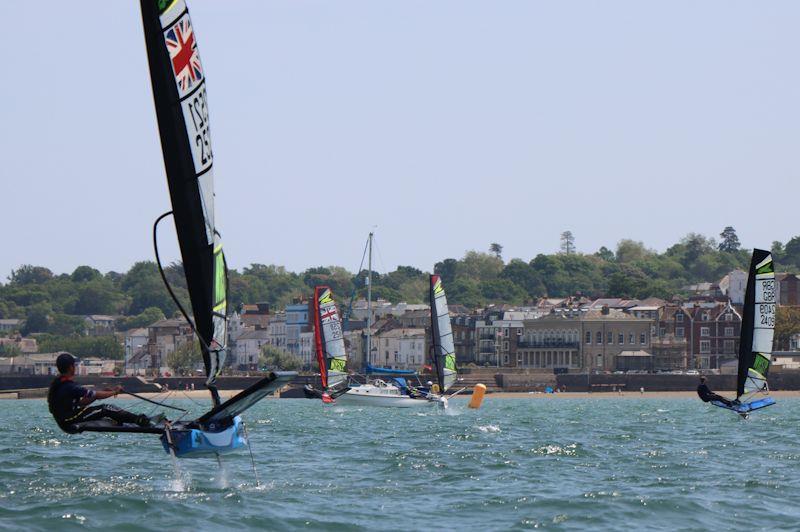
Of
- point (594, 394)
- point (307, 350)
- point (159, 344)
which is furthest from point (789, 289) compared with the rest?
point (159, 344)

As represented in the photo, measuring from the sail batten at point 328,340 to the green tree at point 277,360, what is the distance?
65846 mm

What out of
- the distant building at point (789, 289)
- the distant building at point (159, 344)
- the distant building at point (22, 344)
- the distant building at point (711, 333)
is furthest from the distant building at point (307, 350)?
the distant building at point (22, 344)

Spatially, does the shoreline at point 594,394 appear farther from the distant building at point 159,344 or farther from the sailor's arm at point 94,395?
the sailor's arm at point 94,395

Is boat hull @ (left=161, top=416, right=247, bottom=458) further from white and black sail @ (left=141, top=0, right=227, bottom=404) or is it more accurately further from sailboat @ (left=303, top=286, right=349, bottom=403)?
sailboat @ (left=303, top=286, right=349, bottom=403)

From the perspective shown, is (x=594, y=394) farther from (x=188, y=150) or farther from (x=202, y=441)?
(x=188, y=150)

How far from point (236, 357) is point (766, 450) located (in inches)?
4870

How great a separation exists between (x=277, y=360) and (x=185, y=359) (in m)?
8.21

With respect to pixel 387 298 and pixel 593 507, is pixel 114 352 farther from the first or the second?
pixel 593 507

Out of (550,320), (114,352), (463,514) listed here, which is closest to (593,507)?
(463,514)

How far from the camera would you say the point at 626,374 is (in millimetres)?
105125

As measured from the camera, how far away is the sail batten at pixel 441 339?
179 ft

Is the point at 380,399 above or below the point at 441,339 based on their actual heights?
below

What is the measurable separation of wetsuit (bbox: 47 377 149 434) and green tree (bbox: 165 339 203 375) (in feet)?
364

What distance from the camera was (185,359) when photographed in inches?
5103
